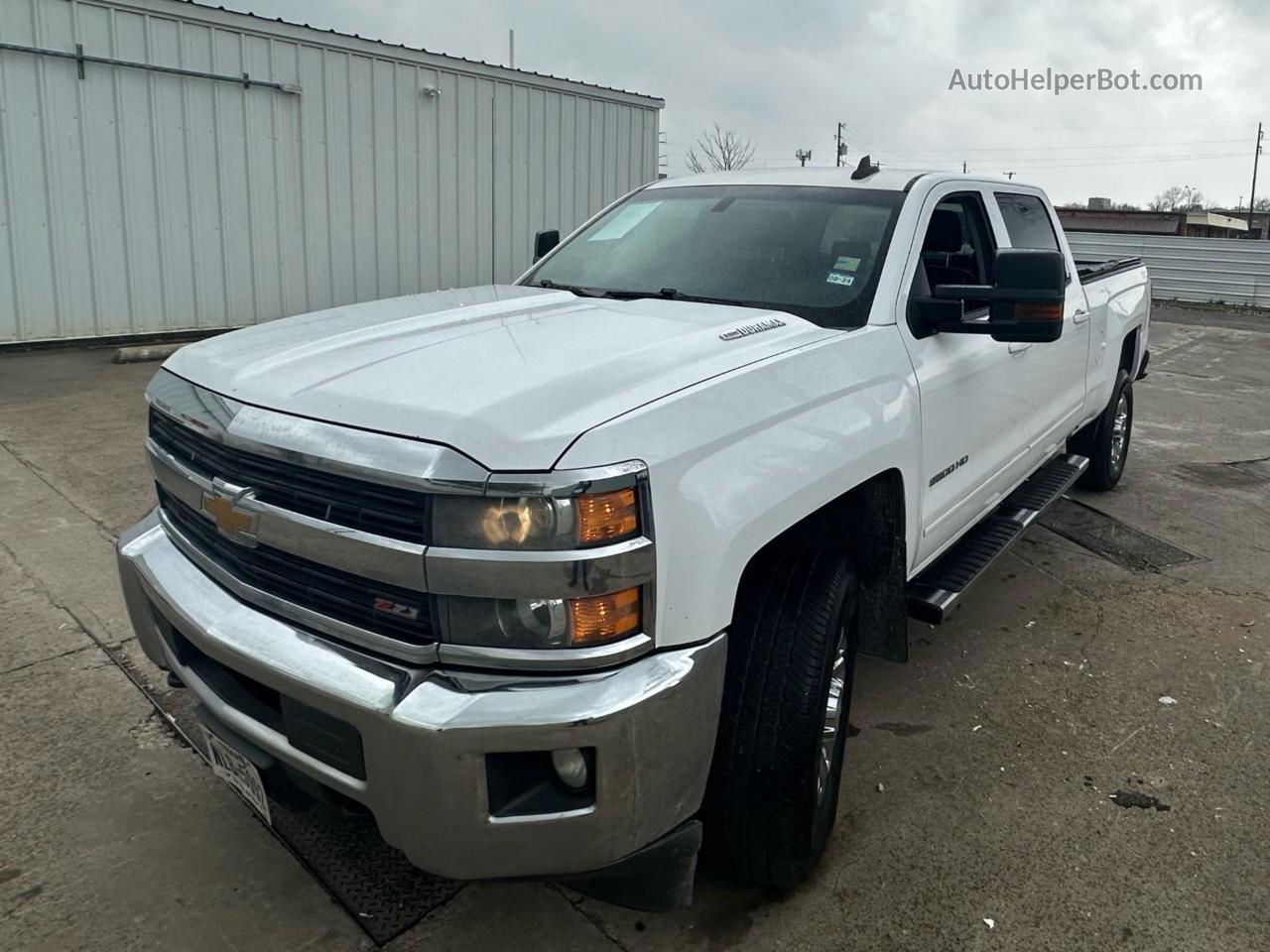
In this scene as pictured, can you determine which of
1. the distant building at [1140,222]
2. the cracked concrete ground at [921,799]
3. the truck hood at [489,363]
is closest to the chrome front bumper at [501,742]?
the truck hood at [489,363]

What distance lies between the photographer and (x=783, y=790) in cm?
236

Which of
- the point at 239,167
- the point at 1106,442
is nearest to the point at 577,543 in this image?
the point at 1106,442

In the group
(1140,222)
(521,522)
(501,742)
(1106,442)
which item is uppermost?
(1140,222)

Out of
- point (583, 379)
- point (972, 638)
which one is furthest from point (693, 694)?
point (972, 638)

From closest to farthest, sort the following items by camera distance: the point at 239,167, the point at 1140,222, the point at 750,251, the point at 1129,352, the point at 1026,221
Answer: the point at 750,251 < the point at 1026,221 < the point at 1129,352 < the point at 239,167 < the point at 1140,222

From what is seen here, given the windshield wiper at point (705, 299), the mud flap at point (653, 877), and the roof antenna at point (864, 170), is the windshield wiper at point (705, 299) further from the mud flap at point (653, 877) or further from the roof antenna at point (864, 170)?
the mud flap at point (653, 877)

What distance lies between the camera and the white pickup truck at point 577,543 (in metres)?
1.91

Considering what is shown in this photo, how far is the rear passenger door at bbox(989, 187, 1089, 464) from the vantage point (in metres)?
4.18

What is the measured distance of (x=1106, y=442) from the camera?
612 cm

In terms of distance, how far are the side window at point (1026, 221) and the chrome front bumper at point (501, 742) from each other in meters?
3.06

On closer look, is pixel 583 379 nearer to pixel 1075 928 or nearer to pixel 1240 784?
pixel 1075 928

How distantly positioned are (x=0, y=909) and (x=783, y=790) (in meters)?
1.92

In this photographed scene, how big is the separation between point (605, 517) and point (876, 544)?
4.05ft

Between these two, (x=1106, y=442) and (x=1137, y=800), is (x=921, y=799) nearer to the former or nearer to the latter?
(x=1137, y=800)
